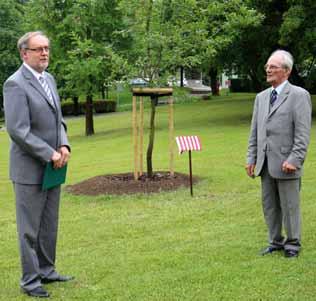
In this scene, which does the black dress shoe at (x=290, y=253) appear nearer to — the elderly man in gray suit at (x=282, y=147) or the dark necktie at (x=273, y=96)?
the elderly man in gray suit at (x=282, y=147)

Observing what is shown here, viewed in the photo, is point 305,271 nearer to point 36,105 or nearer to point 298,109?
point 298,109

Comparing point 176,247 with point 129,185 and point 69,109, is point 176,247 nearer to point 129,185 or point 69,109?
point 129,185

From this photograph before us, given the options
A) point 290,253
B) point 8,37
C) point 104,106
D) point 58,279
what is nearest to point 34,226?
point 58,279

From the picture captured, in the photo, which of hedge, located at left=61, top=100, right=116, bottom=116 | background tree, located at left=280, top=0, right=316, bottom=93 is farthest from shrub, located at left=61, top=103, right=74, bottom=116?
background tree, located at left=280, top=0, right=316, bottom=93

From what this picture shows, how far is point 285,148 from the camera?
6.16 m

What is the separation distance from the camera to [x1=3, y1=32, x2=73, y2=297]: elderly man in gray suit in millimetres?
5086

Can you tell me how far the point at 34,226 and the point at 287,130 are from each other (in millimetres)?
2559

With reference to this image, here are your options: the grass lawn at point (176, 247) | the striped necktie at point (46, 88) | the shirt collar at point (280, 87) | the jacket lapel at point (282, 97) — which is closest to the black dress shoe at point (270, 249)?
the grass lawn at point (176, 247)

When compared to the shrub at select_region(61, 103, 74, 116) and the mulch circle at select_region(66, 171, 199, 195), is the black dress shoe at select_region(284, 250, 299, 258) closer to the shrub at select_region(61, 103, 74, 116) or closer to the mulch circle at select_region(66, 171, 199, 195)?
the mulch circle at select_region(66, 171, 199, 195)

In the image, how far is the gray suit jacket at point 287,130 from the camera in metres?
6.08

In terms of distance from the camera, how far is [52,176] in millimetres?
5281

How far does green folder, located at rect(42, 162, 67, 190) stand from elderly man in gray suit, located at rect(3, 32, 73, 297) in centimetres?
4

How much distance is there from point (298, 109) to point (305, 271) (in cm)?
152

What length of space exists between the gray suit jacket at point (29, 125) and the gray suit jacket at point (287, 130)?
2.11m
